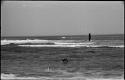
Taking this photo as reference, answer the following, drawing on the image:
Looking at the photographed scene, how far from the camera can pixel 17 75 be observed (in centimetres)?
1788

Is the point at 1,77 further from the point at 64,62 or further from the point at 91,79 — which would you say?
the point at 64,62

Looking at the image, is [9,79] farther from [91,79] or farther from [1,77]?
[91,79]

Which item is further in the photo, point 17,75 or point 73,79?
point 17,75

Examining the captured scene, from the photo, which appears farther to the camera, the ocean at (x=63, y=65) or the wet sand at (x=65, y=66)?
the wet sand at (x=65, y=66)

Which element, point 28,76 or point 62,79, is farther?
point 28,76

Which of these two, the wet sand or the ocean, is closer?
the ocean

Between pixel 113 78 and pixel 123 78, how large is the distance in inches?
21.9

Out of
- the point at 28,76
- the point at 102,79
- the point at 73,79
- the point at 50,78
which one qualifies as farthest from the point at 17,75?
the point at 102,79

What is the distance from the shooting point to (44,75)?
58.7 feet

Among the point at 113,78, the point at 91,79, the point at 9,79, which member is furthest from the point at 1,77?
the point at 113,78

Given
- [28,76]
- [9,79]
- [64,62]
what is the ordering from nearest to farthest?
[9,79] → [28,76] → [64,62]

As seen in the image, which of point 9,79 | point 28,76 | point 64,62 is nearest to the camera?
point 9,79

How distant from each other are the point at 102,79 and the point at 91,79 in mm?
582

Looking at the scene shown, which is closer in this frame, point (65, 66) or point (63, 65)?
point (65, 66)
